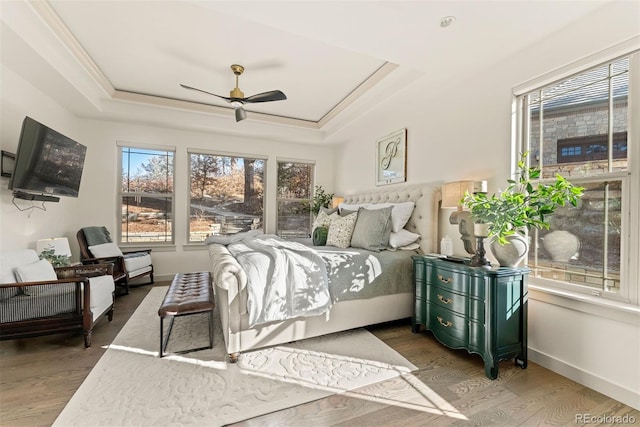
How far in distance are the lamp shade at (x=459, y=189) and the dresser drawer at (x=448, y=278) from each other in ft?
2.28

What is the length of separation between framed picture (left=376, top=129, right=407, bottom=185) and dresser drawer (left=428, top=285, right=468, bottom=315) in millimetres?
1800

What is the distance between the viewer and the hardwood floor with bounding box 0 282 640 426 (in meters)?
1.58

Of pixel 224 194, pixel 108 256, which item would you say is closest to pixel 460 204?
pixel 224 194

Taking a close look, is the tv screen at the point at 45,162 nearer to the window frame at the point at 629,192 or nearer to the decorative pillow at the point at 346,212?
the decorative pillow at the point at 346,212

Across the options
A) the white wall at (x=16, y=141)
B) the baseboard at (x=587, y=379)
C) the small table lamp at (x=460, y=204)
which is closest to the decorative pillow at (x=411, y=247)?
the small table lamp at (x=460, y=204)

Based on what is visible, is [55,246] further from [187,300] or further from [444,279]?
[444,279]

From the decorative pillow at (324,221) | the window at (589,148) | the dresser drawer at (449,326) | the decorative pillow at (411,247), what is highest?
the window at (589,148)

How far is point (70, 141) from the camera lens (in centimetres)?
338

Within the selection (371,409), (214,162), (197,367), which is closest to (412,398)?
(371,409)

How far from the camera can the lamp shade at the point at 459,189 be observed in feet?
8.52

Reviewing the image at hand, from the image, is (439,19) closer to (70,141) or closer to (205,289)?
(205,289)

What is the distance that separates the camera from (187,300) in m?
2.28

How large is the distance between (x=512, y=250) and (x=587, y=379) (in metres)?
0.99

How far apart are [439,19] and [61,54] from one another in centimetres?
364
